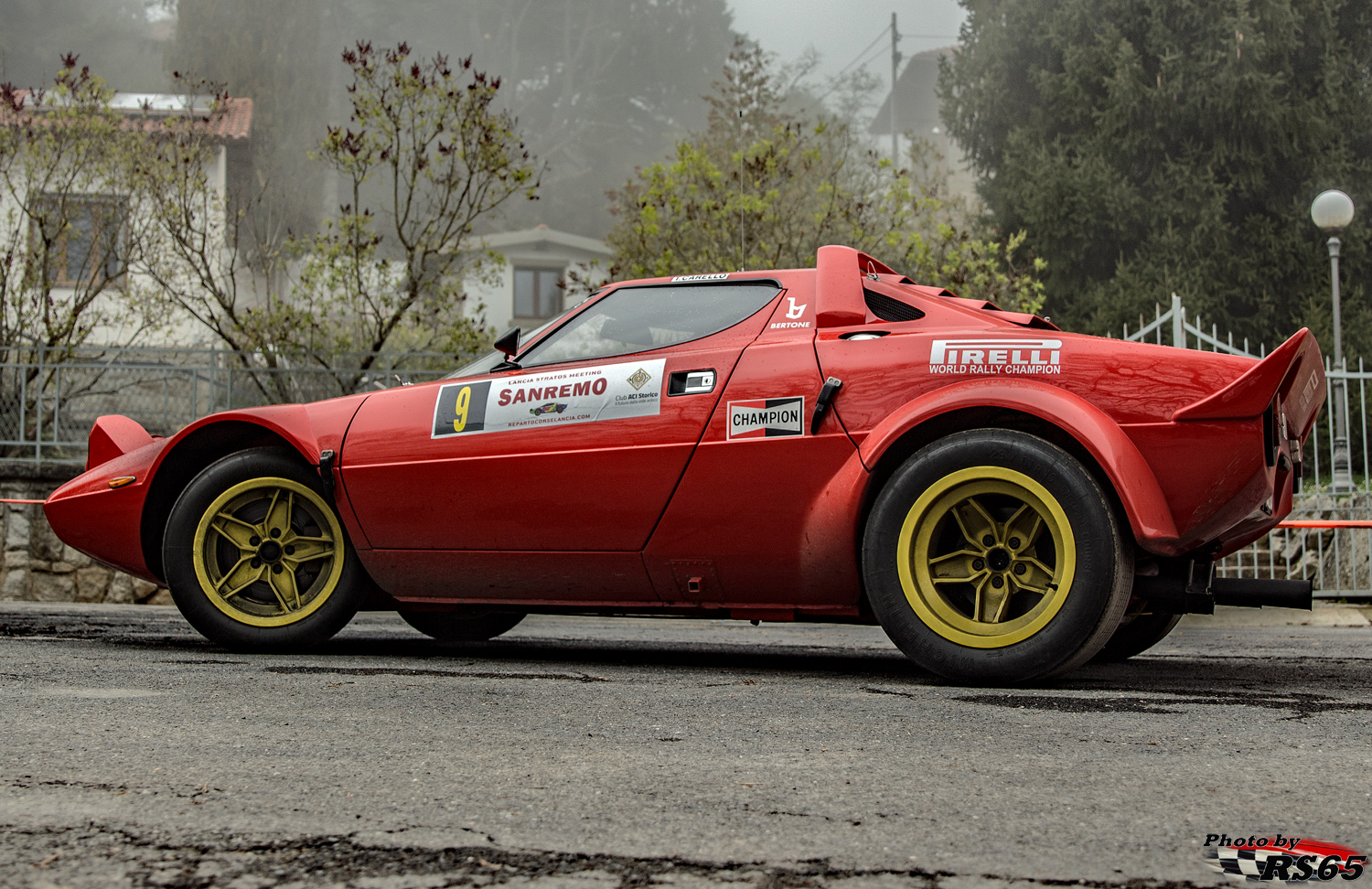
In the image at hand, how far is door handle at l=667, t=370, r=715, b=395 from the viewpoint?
405 cm

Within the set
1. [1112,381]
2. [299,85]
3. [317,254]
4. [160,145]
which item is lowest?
[1112,381]

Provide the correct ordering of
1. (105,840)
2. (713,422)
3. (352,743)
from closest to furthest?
(105,840) < (352,743) < (713,422)

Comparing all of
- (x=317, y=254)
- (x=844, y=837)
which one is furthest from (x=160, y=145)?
(x=844, y=837)

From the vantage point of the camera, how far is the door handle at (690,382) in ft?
13.3

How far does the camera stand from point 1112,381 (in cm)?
358

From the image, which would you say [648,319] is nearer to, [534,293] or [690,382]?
[690,382]

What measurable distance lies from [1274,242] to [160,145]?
17709 millimetres

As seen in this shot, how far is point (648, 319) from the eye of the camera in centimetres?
440

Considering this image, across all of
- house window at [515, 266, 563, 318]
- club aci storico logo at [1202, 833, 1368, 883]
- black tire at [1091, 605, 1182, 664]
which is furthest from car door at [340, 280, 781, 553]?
house window at [515, 266, 563, 318]

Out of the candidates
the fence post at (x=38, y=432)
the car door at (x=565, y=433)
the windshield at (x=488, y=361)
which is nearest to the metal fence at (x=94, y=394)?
the fence post at (x=38, y=432)

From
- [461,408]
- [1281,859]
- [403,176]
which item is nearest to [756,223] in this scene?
[403,176]

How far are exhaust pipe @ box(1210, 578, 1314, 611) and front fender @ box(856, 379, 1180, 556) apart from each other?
0.46 metres

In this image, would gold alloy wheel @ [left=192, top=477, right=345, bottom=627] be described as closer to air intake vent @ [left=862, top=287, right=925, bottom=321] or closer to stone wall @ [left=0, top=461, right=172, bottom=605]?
air intake vent @ [left=862, top=287, right=925, bottom=321]

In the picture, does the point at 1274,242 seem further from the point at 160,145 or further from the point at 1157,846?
the point at 1157,846
